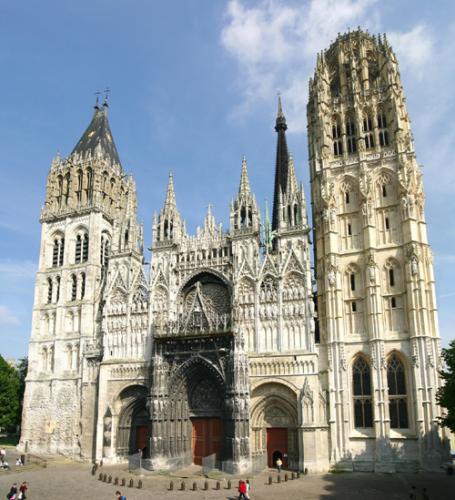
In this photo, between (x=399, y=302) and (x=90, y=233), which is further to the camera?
(x=90, y=233)

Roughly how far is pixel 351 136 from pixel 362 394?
2184 centimetres

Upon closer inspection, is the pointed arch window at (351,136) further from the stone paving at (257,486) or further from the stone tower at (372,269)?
the stone paving at (257,486)

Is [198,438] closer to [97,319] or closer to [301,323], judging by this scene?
[301,323]

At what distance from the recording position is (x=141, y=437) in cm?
3866

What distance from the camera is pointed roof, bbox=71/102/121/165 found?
52.1 metres

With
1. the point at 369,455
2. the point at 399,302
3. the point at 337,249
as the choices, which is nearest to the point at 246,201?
the point at 337,249

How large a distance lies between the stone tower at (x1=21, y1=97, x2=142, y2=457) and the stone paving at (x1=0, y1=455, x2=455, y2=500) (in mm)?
7808

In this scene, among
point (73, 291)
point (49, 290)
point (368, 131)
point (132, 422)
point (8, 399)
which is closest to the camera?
point (132, 422)

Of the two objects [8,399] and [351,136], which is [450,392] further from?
[8,399]

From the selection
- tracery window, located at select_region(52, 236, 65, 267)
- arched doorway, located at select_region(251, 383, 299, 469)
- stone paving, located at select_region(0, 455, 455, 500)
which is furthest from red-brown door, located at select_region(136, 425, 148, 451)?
tracery window, located at select_region(52, 236, 65, 267)

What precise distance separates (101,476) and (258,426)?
37.3ft

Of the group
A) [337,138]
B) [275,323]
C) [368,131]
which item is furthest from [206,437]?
[368,131]

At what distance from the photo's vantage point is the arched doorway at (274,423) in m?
34.4

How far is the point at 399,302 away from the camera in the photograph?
35875 millimetres
